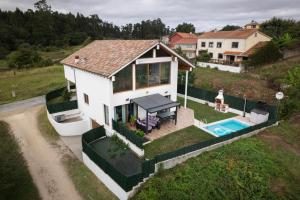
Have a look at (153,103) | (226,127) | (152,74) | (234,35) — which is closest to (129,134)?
(153,103)

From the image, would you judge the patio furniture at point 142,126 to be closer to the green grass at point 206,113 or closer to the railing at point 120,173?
the railing at point 120,173

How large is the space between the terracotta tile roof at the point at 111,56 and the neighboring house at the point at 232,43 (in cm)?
2909

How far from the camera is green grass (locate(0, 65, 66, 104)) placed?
3139 centimetres

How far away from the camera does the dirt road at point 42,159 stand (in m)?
13.2

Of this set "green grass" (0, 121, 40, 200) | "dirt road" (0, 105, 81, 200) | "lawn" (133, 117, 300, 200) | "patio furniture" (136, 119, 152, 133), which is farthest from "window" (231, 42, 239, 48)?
"green grass" (0, 121, 40, 200)

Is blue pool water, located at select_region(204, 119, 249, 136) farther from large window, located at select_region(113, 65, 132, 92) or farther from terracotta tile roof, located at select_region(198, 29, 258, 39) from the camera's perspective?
terracotta tile roof, located at select_region(198, 29, 258, 39)

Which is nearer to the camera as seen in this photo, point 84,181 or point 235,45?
point 84,181

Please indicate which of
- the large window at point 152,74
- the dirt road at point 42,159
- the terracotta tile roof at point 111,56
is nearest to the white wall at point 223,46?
the large window at point 152,74

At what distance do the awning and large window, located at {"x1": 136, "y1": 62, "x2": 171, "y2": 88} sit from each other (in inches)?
50.9

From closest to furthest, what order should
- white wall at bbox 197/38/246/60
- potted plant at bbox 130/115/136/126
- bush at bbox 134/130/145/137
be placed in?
bush at bbox 134/130/145/137
potted plant at bbox 130/115/136/126
white wall at bbox 197/38/246/60

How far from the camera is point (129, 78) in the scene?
17.9 meters

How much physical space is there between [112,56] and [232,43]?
3506 cm

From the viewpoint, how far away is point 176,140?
1633cm

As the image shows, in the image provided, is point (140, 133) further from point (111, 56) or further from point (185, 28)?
point (185, 28)
